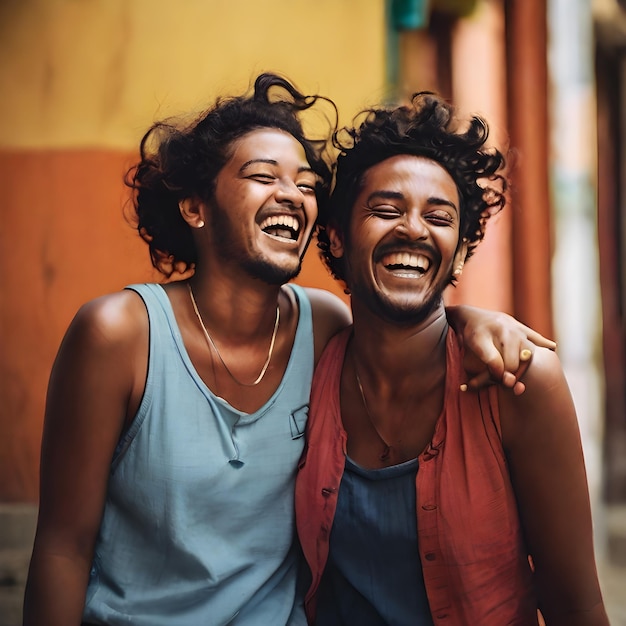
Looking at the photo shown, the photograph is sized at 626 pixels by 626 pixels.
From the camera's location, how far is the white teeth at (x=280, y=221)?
2.37 metres

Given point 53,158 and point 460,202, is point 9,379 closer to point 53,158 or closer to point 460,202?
point 53,158

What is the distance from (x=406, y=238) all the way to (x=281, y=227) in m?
0.38

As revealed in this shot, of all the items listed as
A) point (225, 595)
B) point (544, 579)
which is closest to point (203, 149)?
point (225, 595)

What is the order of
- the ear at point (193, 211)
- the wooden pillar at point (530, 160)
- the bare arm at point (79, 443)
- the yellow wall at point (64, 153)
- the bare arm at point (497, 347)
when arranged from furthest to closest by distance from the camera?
the wooden pillar at point (530, 160) → the yellow wall at point (64, 153) → the ear at point (193, 211) → the bare arm at point (79, 443) → the bare arm at point (497, 347)

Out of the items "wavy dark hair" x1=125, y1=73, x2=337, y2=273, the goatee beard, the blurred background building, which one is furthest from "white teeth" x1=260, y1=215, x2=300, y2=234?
the blurred background building

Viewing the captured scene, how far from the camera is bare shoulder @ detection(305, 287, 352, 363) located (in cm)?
259

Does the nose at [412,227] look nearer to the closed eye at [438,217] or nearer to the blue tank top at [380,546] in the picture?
the closed eye at [438,217]

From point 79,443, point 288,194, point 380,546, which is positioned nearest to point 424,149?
point 288,194

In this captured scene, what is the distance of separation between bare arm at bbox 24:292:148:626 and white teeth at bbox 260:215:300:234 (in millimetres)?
452

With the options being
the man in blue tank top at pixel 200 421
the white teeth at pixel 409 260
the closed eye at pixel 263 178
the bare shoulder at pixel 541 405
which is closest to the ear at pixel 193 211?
the man in blue tank top at pixel 200 421

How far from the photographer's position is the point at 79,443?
7.19ft

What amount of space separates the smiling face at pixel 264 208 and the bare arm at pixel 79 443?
1.21ft

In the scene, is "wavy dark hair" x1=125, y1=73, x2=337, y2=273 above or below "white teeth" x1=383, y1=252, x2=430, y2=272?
above

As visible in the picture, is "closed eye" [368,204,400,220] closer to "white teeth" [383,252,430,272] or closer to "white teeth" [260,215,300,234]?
"white teeth" [383,252,430,272]
